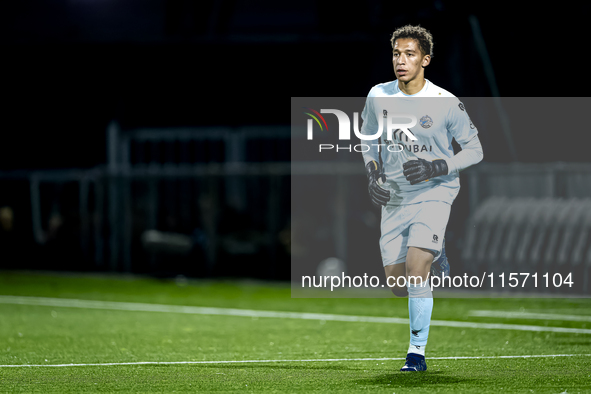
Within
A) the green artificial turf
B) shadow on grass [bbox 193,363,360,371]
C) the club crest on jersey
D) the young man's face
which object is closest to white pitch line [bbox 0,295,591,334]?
the green artificial turf

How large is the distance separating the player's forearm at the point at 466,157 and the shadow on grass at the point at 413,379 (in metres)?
1.37

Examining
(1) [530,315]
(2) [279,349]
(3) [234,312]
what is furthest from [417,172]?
(3) [234,312]

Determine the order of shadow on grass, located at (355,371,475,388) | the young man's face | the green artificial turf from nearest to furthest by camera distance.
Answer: shadow on grass, located at (355,371,475,388) < the green artificial turf < the young man's face

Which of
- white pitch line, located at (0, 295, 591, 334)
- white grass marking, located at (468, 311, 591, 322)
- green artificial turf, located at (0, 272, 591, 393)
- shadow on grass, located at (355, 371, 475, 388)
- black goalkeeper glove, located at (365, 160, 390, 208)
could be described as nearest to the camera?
shadow on grass, located at (355, 371, 475, 388)

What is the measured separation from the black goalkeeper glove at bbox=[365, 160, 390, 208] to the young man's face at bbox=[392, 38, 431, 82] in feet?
2.14

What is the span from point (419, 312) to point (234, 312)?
242 inches

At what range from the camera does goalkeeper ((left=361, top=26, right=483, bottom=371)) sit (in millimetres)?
7098

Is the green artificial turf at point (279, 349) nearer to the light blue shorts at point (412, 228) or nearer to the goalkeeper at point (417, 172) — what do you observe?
the goalkeeper at point (417, 172)

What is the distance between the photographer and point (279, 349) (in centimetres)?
888

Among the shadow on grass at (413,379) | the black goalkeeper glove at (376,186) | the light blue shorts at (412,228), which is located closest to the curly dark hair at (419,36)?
the black goalkeeper glove at (376,186)

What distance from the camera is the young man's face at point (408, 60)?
281 inches

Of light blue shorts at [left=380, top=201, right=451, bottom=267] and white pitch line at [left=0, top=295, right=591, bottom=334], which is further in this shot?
white pitch line at [left=0, top=295, right=591, bottom=334]

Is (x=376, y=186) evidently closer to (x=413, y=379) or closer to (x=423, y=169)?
(x=423, y=169)

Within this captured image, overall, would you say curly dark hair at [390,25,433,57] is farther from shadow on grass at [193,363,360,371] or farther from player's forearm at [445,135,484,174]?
shadow on grass at [193,363,360,371]
